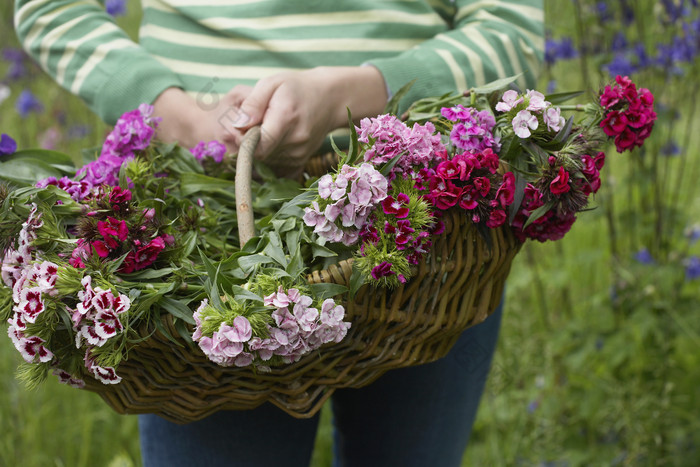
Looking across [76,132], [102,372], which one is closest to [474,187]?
[102,372]

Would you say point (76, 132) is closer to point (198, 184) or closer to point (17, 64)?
point (17, 64)

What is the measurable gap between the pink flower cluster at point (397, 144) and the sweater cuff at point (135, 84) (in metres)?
0.37

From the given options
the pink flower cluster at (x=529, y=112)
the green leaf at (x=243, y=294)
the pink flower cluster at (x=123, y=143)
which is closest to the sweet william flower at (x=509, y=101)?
the pink flower cluster at (x=529, y=112)

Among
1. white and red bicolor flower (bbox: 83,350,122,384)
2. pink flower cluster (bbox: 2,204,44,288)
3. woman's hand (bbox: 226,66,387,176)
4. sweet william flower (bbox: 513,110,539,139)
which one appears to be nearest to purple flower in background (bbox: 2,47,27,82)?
woman's hand (bbox: 226,66,387,176)

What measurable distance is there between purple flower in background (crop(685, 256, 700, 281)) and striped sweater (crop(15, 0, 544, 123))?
947 millimetres

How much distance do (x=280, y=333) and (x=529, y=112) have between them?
0.34 m

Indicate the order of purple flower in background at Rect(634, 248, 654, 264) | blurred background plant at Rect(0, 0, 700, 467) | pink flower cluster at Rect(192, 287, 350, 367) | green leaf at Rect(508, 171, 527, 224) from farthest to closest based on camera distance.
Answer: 1. purple flower in background at Rect(634, 248, 654, 264)
2. blurred background plant at Rect(0, 0, 700, 467)
3. green leaf at Rect(508, 171, 527, 224)
4. pink flower cluster at Rect(192, 287, 350, 367)

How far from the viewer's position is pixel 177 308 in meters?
0.64

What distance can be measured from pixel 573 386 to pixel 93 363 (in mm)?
1493

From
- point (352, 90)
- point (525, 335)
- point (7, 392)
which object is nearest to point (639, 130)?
point (352, 90)

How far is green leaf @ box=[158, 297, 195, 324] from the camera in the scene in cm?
63

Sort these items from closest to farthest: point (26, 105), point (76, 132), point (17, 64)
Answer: point (26, 105)
point (76, 132)
point (17, 64)

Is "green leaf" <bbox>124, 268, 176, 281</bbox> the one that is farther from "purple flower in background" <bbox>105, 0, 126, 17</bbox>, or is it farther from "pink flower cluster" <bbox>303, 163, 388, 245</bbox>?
"purple flower in background" <bbox>105, 0, 126, 17</bbox>

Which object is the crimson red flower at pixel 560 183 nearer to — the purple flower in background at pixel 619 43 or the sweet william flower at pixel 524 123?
the sweet william flower at pixel 524 123
